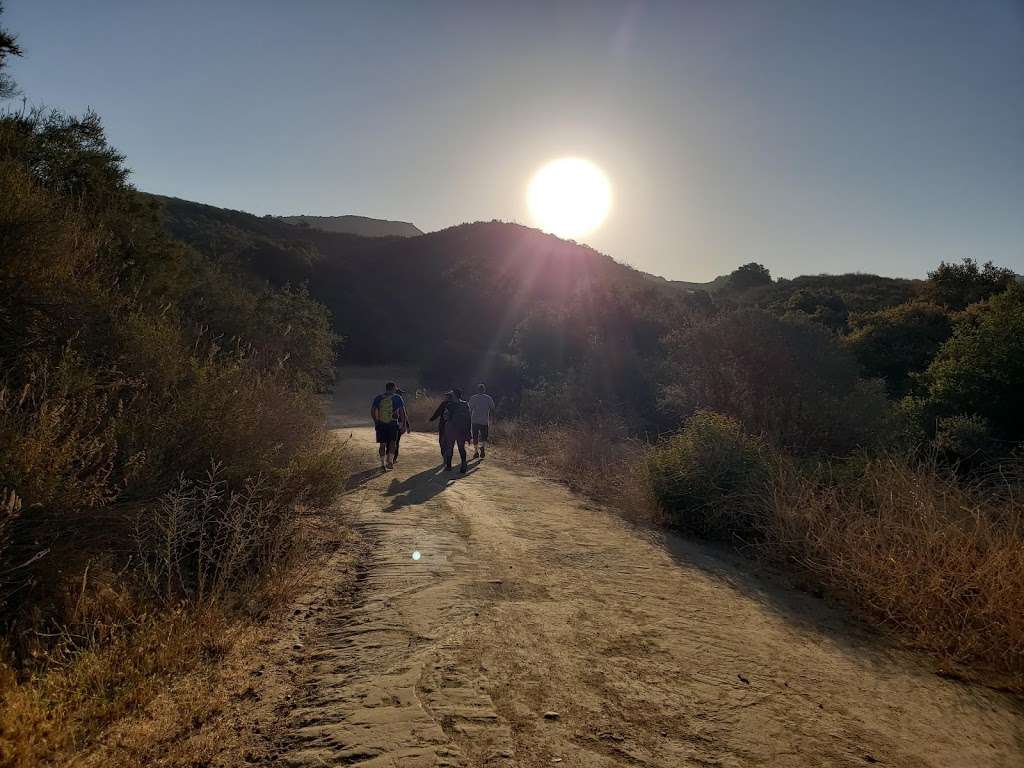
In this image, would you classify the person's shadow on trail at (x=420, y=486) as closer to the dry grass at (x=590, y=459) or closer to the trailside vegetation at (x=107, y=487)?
the trailside vegetation at (x=107, y=487)

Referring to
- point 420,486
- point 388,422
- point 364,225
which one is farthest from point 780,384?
point 364,225

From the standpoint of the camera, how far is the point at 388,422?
1089 centimetres

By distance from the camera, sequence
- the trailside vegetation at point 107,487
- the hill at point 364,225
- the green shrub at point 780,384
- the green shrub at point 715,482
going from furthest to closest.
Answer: the hill at point 364,225
the green shrub at point 780,384
the green shrub at point 715,482
the trailside vegetation at point 107,487

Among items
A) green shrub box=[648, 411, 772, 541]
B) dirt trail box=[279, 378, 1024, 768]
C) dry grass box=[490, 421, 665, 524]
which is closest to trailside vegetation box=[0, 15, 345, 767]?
dirt trail box=[279, 378, 1024, 768]

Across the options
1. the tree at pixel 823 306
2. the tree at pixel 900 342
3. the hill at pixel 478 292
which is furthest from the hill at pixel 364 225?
the tree at pixel 900 342

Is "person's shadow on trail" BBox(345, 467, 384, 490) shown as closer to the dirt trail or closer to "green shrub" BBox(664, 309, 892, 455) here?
the dirt trail

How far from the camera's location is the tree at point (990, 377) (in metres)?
10.9

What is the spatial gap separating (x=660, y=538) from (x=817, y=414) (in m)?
6.27

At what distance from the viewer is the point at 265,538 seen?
182 inches

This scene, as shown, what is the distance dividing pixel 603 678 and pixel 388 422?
7948mm

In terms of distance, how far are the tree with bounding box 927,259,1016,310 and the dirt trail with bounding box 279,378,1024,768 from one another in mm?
29710

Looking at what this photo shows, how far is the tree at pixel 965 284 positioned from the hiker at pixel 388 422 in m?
28.1

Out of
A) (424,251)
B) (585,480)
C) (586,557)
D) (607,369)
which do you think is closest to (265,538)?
(586,557)

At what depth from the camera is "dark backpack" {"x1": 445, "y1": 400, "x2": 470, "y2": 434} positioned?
11258 mm
